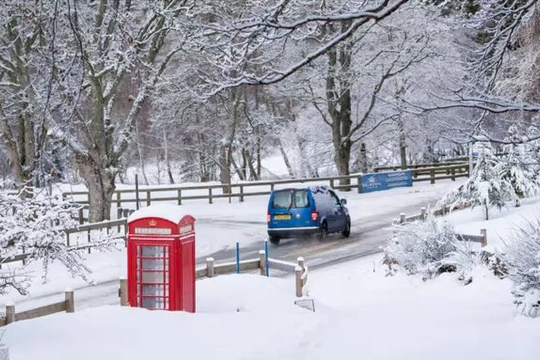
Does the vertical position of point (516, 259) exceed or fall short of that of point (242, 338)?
it exceeds it

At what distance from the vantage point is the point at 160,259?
1043cm

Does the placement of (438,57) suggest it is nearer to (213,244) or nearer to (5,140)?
(213,244)

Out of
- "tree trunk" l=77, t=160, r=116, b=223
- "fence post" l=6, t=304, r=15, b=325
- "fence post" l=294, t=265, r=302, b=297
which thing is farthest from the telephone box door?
"tree trunk" l=77, t=160, r=116, b=223

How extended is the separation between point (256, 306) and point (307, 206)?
11.2m

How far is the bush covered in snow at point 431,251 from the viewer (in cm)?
Answer: 1301

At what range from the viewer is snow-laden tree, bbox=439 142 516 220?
21130 mm

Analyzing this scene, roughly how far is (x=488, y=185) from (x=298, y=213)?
5.64m

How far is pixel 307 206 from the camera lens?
22.6 meters

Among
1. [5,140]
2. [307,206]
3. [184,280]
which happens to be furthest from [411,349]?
[5,140]

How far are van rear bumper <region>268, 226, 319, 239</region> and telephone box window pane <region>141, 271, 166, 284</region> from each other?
40.3 ft

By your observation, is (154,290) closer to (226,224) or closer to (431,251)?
(431,251)

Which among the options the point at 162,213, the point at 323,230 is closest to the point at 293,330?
the point at 162,213

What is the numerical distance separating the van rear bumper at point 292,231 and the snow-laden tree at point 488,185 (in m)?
4.75

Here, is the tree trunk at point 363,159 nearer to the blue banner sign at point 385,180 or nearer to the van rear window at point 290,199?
the blue banner sign at point 385,180
